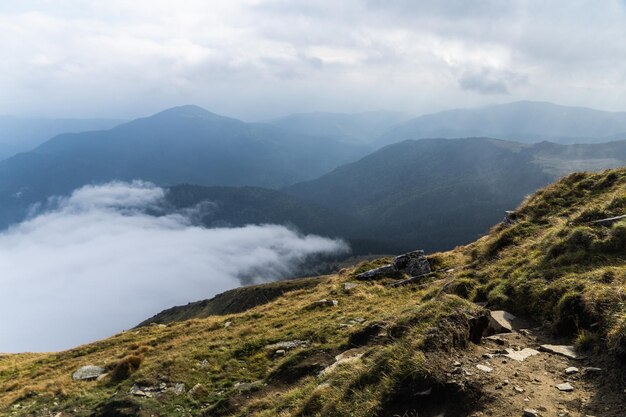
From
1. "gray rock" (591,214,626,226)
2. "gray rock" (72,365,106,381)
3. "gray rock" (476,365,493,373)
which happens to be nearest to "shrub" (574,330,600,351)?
"gray rock" (476,365,493,373)

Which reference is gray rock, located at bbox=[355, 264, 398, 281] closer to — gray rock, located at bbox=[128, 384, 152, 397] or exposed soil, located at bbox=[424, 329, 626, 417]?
gray rock, located at bbox=[128, 384, 152, 397]

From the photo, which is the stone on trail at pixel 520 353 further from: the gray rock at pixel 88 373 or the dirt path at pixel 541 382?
the gray rock at pixel 88 373

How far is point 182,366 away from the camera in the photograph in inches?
790

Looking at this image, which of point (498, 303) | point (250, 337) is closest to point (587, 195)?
point (498, 303)

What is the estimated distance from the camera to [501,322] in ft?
43.6

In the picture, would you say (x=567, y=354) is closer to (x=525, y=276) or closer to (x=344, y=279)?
(x=525, y=276)

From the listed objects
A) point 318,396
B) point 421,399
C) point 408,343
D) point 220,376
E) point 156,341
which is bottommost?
point 156,341

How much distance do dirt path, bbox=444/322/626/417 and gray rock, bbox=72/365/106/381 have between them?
854 inches

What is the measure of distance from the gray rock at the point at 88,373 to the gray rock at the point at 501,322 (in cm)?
2174

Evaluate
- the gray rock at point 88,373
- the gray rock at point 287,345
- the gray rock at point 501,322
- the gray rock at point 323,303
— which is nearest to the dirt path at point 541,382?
the gray rock at point 501,322

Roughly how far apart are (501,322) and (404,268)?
55.7ft

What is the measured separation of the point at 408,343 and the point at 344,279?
886 inches

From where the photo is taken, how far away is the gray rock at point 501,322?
12867 millimetres

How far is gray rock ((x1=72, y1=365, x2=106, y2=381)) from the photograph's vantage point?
22462 millimetres
